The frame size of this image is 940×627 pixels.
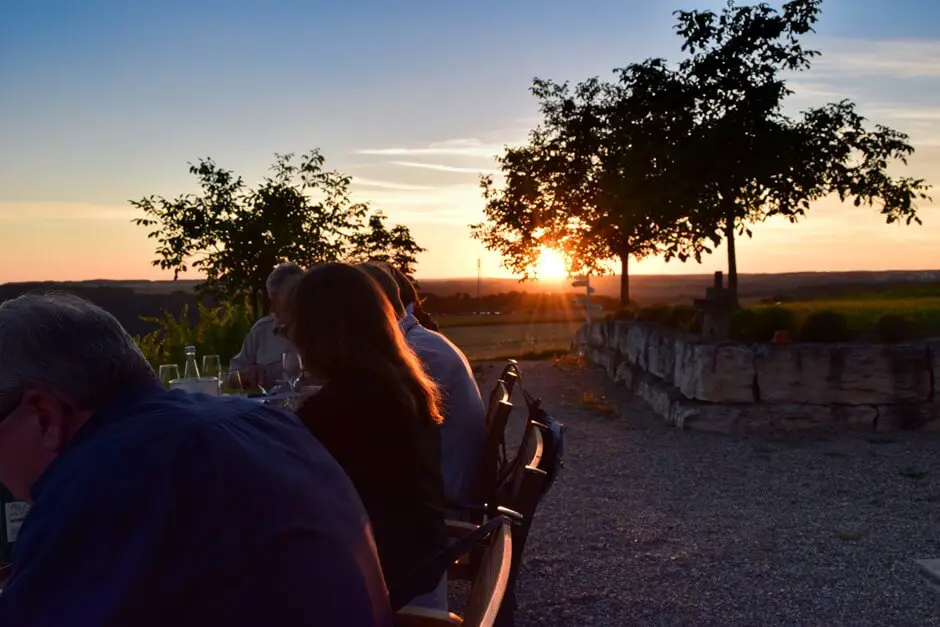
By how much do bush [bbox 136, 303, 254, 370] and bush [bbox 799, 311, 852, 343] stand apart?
242 inches

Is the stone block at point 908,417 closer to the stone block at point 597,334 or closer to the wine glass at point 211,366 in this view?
the stone block at point 597,334

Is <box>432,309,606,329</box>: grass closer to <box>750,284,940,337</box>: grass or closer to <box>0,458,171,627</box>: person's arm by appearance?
<box>750,284,940,337</box>: grass

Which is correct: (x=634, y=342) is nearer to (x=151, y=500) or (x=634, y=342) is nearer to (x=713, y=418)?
(x=713, y=418)

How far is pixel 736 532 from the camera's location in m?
4.89

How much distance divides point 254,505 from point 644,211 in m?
9.19

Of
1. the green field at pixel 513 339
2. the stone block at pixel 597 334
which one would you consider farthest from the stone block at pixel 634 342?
the green field at pixel 513 339

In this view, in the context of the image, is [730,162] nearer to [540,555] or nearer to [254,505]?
[540,555]

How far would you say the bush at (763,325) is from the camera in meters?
7.91

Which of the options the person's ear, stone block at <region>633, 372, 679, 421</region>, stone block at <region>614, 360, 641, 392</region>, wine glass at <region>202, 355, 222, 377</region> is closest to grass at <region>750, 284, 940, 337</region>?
stone block at <region>633, 372, 679, 421</region>

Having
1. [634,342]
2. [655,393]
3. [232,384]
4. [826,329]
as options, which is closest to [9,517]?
[232,384]

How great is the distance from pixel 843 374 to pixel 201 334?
7.43 m

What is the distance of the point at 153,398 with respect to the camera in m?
1.29

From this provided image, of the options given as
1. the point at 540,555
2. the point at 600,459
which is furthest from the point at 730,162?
the point at 540,555

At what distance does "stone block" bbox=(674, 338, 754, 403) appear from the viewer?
7527 millimetres
